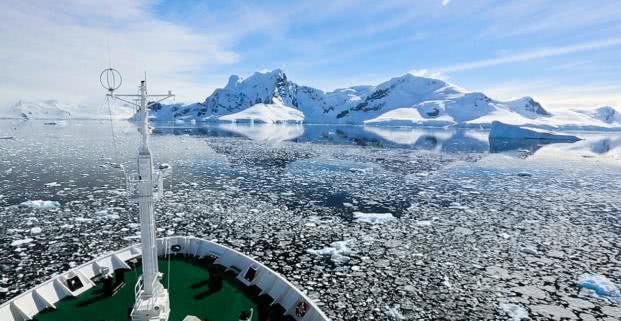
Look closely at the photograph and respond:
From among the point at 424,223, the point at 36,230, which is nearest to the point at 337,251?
the point at 424,223

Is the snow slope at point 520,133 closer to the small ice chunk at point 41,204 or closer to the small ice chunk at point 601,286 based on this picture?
the small ice chunk at point 601,286

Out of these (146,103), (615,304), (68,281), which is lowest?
(615,304)

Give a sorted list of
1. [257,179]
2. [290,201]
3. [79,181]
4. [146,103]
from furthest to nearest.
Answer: [257,179], [79,181], [290,201], [146,103]

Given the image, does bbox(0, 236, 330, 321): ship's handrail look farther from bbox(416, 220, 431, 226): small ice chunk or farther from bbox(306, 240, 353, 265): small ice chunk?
bbox(416, 220, 431, 226): small ice chunk

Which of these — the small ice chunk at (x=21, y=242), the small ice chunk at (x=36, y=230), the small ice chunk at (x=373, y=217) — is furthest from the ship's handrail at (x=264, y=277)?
the small ice chunk at (x=373, y=217)

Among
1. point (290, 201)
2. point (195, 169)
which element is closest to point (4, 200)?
point (195, 169)

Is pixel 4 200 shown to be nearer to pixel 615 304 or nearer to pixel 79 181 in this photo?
pixel 79 181

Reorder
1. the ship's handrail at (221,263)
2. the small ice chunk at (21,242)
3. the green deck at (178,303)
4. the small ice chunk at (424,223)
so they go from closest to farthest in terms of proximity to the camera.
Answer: the ship's handrail at (221,263) < the green deck at (178,303) < the small ice chunk at (21,242) < the small ice chunk at (424,223)

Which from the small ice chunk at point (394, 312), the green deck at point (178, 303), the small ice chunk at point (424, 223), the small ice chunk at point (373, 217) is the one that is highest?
the small ice chunk at point (373, 217)
